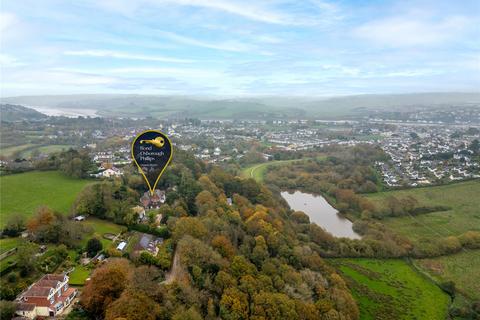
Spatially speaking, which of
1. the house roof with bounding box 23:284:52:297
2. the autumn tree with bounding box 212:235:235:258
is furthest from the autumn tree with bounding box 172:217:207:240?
the house roof with bounding box 23:284:52:297

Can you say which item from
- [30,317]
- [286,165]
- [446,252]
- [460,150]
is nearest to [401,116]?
[460,150]

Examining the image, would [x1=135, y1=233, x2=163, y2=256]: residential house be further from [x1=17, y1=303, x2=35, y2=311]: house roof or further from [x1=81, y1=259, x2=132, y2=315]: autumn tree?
[x1=17, y1=303, x2=35, y2=311]: house roof

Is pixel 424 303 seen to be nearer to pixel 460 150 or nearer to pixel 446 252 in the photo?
pixel 446 252

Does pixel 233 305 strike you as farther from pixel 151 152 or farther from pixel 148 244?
pixel 151 152

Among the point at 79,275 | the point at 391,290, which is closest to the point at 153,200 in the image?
the point at 79,275

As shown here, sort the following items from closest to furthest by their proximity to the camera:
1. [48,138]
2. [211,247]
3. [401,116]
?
1. [211,247]
2. [48,138]
3. [401,116]
